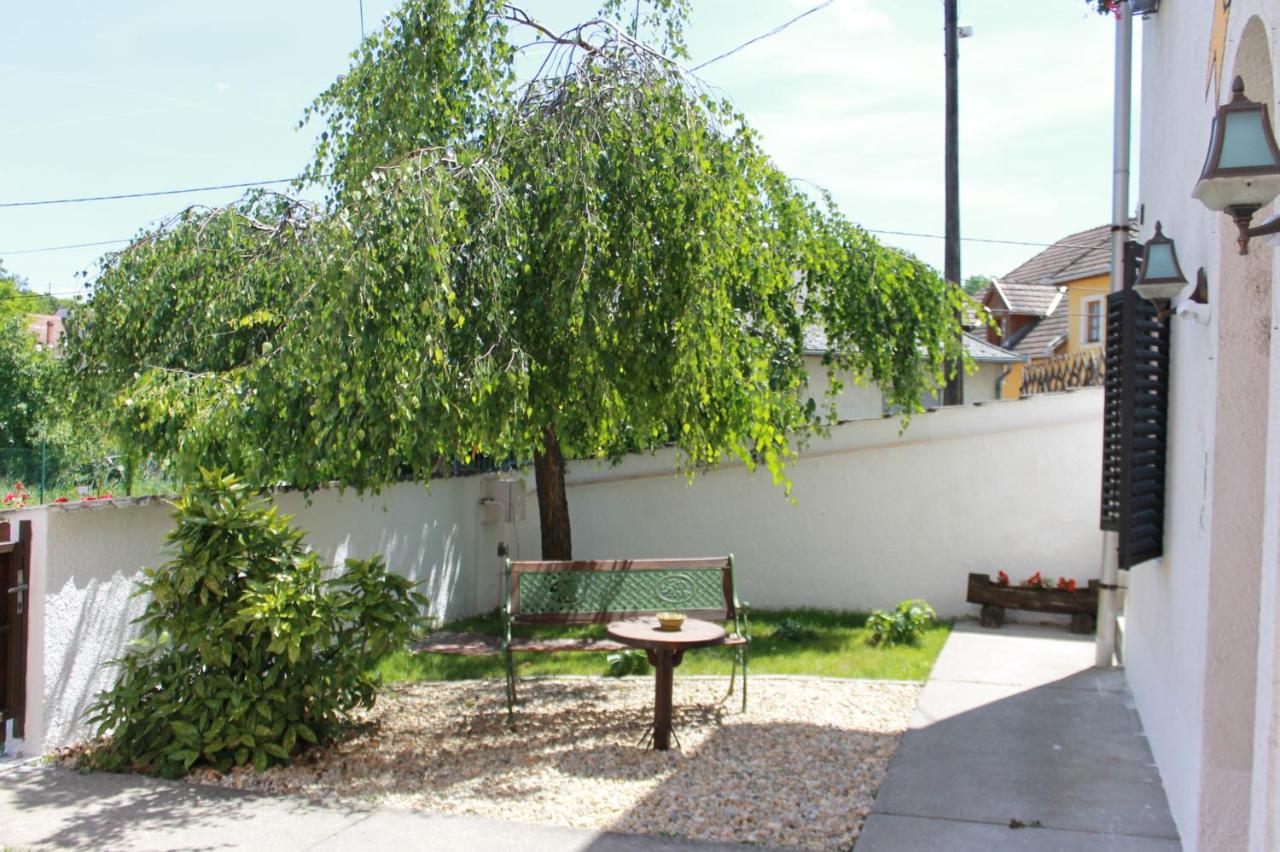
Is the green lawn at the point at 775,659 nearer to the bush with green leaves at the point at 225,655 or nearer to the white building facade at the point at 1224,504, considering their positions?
the bush with green leaves at the point at 225,655

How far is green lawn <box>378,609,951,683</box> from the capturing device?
27.7 feet

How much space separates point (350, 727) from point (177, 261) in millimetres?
4758

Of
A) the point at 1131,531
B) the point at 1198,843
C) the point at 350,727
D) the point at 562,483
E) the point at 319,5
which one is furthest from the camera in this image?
the point at 562,483

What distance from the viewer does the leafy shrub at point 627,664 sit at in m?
8.38

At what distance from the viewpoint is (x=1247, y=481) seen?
4.20m

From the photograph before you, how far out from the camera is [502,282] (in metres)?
6.23

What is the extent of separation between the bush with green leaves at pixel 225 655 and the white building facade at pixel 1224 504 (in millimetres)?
4350

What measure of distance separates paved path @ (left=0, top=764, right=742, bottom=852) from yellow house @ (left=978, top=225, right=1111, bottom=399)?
1929 centimetres

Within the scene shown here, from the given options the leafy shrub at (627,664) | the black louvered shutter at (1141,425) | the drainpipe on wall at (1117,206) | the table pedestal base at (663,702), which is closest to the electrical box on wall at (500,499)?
the leafy shrub at (627,664)

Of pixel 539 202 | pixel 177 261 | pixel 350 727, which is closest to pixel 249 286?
pixel 177 261

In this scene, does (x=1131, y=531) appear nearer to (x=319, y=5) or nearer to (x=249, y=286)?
(x=249, y=286)

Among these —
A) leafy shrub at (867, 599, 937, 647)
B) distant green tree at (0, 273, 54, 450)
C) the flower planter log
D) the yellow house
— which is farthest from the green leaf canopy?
the yellow house

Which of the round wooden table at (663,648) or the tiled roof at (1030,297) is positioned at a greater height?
the tiled roof at (1030,297)

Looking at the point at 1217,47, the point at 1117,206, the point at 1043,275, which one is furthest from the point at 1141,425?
the point at 1043,275
